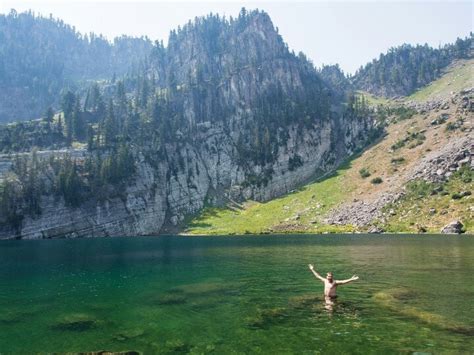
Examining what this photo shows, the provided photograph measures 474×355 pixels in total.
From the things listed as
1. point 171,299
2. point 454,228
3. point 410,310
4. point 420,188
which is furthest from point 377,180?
point 171,299

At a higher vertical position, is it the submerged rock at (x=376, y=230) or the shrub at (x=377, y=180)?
the shrub at (x=377, y=180)

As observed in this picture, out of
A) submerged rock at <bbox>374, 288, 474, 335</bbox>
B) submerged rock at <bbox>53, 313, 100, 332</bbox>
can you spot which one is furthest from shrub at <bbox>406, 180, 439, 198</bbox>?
submerged rock at <bbox>53, 313, 100, 332</bbox>

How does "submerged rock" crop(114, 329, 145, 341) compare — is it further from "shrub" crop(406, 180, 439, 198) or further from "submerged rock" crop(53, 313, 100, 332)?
"shrub" crop(406, 180, 439, 198)

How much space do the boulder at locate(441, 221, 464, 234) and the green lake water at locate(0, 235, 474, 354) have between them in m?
71.0

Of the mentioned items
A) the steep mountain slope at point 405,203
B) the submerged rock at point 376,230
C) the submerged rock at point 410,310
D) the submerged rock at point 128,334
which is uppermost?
the steep mountain slope at point 405,203

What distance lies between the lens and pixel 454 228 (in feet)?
446

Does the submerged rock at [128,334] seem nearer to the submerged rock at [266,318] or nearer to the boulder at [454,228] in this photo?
the submerged rock at [266,318]

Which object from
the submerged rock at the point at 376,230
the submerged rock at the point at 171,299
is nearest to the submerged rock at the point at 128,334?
the submerged rock at the point at 171,299

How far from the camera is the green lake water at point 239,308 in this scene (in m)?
27.4

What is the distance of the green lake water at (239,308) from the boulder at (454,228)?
70996 mm

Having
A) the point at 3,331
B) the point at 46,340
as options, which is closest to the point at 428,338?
the point at 46,340

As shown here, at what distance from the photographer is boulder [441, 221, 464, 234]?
445ft

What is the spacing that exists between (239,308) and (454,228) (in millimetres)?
121888

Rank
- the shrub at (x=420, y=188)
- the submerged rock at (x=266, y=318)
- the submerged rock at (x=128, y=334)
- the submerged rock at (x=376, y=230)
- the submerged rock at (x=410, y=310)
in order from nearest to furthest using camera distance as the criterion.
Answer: the submerged rock at (x=128, y=334)
the submerged rock at (x=410, y=310)
the submerged rock at (x=266, y=318)
the submerged rock at (x=376, y=230)
the shrub at (x=420, y=188)
